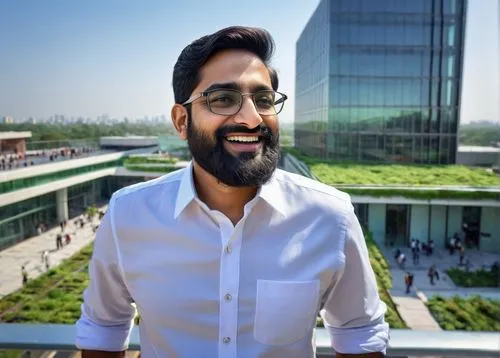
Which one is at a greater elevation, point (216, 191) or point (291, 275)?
point (216, 191)

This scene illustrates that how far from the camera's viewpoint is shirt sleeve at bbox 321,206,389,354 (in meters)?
1.26

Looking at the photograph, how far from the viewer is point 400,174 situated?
1791 cm

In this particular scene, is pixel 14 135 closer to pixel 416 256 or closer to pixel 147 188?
pixel 416 256

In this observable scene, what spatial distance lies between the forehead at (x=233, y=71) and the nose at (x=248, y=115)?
0.13ft

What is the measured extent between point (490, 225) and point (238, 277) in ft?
55.1

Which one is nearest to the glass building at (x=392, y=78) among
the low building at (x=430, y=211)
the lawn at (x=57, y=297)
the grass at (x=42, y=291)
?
the low building at (x=430, y=211)

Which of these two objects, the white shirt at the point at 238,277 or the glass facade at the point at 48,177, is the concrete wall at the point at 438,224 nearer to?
the glass facade at the point at 48,177

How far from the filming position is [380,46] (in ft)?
65.8

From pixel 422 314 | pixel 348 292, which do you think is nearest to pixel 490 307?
pixel 422 314

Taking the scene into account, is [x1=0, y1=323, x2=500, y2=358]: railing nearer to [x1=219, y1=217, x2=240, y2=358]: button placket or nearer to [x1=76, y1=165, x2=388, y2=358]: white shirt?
[x1=76, y1=165, x2=388, y2=358]: white shirt

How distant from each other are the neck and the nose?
0.65ft

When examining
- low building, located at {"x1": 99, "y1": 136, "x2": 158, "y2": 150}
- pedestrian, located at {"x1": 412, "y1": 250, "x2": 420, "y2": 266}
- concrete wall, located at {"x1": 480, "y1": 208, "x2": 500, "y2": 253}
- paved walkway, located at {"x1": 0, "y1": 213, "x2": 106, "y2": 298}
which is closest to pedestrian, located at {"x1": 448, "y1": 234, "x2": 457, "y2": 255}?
concrete wall, located at {"x1": 480, "y1": 208, "x2": 500, "y2": 253}

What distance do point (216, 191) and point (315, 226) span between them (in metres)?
0.32

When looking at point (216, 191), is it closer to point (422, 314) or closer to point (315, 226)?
point (315, 226)
